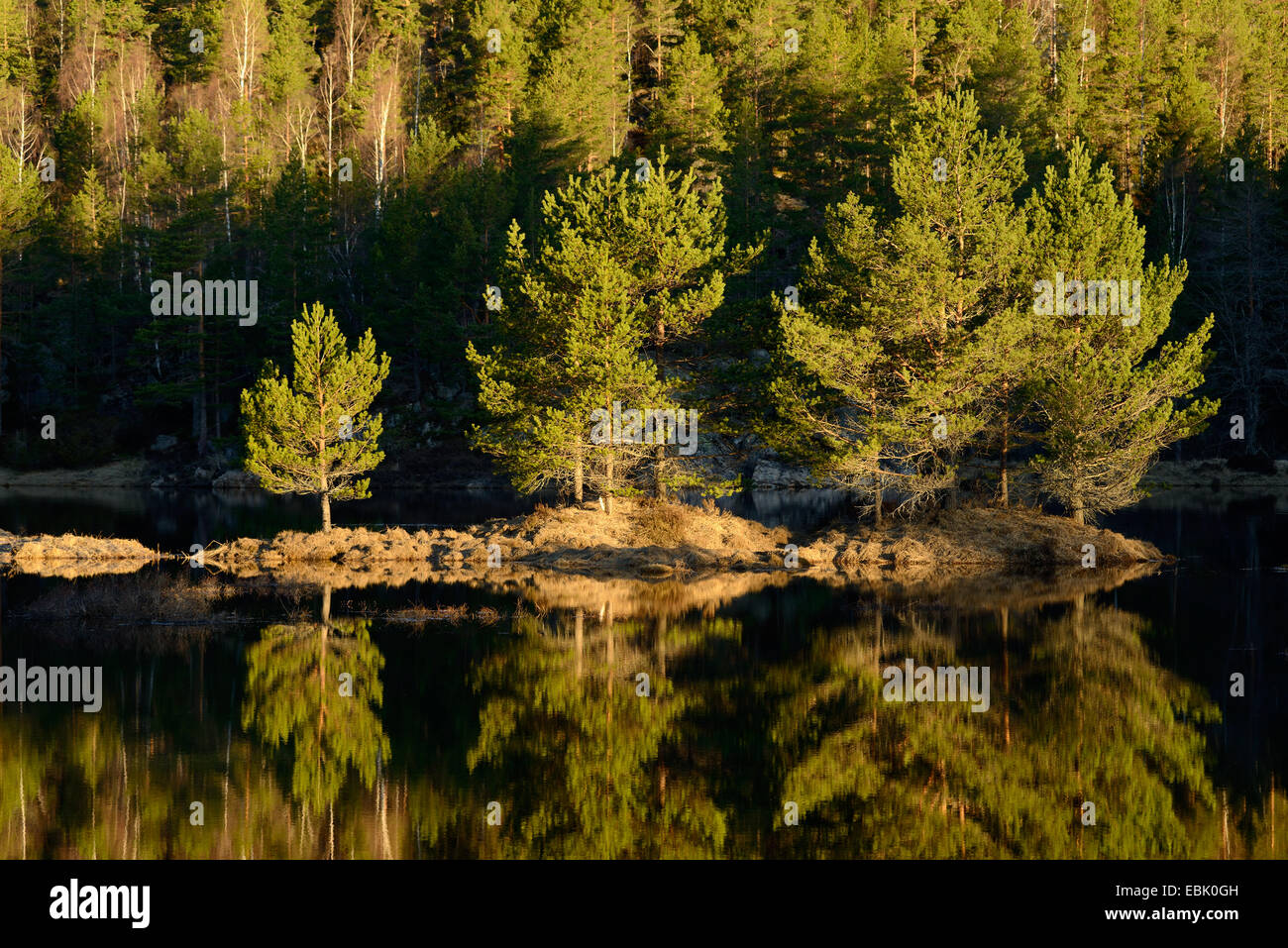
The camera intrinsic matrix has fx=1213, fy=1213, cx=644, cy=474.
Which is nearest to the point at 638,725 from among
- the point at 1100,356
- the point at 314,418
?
the point at 314,418

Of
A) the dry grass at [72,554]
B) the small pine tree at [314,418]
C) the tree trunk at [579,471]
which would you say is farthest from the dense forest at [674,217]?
the dry grass at [72,554]

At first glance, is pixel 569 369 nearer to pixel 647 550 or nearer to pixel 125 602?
pixel 647 550

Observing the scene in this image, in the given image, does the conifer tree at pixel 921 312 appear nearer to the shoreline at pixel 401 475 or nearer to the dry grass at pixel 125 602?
the dry grass at pixel 125 602

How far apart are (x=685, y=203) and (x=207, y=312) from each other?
4393 cm

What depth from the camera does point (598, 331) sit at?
41.2 metres

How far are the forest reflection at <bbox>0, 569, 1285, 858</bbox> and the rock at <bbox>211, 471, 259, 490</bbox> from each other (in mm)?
50613

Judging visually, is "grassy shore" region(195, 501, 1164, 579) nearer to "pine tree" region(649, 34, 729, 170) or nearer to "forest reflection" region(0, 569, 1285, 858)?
"forest reflection" region(0, 569, 1285, 858)

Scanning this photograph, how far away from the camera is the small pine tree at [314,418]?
40.0m

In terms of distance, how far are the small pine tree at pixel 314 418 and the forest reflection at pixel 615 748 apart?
14.1 m

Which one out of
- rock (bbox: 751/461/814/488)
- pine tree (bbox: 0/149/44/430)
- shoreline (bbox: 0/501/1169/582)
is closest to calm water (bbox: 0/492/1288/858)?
shoreline (bbox: 0/501/1169/582)

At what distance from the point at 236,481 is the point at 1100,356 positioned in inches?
2119

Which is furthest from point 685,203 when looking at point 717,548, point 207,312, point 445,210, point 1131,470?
point 207,312

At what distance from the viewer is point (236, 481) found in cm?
7562

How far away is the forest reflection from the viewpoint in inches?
534
